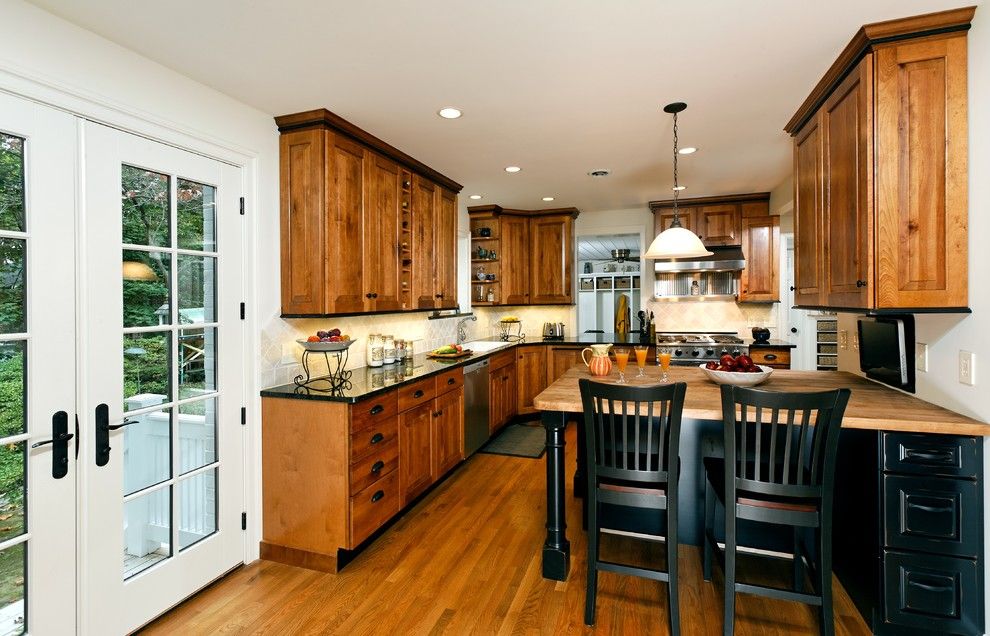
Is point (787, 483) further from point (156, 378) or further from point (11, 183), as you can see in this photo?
point (11, 183)

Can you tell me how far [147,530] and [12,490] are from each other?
0.60 meters

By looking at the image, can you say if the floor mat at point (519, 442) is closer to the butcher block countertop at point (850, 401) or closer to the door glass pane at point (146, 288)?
the butcher block countertop at point (850, 401)

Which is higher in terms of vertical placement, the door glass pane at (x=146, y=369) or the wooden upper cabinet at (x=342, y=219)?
the wooden upper cabinet at (x=342, y=219)

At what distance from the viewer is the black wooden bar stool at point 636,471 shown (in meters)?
2.00

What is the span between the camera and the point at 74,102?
6.35 feet

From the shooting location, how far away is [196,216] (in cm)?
248

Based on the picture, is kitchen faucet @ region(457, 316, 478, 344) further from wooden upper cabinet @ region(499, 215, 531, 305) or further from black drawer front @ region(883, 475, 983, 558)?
black drawer front @ region(883, 475, 983, 558)

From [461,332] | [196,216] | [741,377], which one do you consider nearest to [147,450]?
[196,216]

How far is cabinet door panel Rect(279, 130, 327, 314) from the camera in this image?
9.39 feet

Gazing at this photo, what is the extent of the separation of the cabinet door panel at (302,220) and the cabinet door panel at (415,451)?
95 centimetres

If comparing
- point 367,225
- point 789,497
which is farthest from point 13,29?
point 789,497

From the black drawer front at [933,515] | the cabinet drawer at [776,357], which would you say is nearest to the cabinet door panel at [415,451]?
the black drawer front at [933,515]

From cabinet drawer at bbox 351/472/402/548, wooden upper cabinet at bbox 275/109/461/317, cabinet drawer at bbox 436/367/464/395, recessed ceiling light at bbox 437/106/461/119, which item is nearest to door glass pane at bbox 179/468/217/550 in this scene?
cabinet drawer at bbox 351/472/402/548

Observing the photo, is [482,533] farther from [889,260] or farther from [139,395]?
[889,260]
